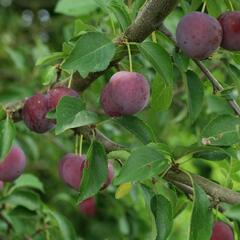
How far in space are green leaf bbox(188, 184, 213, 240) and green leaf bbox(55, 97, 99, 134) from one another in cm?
20

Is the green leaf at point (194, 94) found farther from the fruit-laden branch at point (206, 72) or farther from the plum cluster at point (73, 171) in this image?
the plum cluster at point (73, 171)

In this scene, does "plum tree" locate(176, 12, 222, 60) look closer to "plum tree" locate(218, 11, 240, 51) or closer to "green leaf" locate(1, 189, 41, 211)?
"plum tree" locate(218, 11, 240, 51)

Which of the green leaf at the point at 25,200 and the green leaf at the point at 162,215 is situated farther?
the green leaf at the point at 25,200

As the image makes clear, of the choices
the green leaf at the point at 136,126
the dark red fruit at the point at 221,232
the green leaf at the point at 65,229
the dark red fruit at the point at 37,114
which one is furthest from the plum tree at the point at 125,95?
the green leaf at the point at 65,229

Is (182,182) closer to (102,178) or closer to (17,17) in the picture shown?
(102,178)

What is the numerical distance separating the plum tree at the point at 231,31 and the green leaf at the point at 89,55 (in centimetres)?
19

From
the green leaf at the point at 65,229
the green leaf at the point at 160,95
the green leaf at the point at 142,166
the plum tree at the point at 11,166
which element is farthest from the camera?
the green leaf at the point at 65,229

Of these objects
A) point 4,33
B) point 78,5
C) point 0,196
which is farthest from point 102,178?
point 4,33

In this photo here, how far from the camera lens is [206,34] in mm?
1049

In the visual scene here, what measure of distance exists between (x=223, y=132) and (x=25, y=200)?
66cm

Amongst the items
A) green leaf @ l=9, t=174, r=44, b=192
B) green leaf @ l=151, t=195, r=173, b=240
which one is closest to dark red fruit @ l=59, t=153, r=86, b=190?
green leaf @ l=151, t=195, r=173, b=240

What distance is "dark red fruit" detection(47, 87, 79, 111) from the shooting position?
1.14m

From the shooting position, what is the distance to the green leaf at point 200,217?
99cm

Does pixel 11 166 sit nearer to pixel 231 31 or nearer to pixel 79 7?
pixel 231 31
